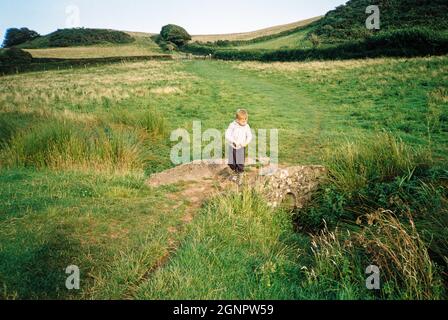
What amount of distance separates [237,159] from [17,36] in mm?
100733

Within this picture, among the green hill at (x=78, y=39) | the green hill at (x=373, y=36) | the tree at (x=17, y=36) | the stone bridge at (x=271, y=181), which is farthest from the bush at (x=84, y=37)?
the stone bridge at (x=271, y=181)

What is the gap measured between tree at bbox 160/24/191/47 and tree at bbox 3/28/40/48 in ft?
115

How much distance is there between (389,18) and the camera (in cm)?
5144

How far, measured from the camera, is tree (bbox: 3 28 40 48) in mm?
86625

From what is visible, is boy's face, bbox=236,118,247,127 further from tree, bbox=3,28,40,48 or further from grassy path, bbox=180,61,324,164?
tree, bbox=3,28,40,48

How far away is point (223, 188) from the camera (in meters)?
7.16

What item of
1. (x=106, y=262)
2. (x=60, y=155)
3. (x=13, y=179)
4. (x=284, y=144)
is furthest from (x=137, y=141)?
(x=106, y=262)

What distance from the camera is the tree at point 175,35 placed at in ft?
289

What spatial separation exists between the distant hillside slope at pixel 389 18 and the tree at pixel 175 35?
38.9 meters

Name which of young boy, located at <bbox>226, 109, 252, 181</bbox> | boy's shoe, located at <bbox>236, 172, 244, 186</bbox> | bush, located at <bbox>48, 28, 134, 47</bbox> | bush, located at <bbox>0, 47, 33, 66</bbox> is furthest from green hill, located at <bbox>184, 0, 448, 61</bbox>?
boy's shoe, located at <bbox>236, 172, 244, 186</bbox>

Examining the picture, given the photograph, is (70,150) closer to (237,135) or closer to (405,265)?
(237,135)

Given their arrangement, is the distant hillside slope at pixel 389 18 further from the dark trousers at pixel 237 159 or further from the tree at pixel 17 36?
the tree at pixel 17 36

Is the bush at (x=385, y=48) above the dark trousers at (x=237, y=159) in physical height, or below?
above
